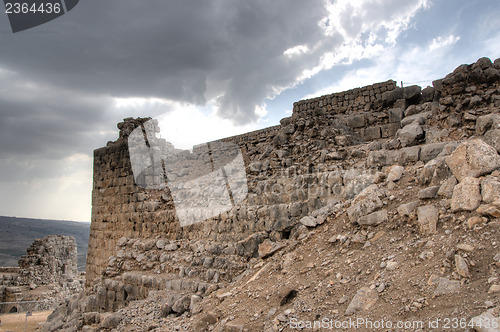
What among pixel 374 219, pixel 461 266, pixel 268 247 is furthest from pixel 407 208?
pixel 268 247

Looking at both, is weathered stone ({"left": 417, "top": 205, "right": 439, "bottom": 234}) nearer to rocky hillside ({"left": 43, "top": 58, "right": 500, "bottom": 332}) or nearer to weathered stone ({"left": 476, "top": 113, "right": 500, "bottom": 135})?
rocky hillside ({"left": 43, "top": 58, "right": 500, "bottom": 332})

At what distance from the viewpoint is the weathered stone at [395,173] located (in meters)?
3.99

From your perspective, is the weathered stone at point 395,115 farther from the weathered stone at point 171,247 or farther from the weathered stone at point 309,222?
the weathered stone at point 171,247

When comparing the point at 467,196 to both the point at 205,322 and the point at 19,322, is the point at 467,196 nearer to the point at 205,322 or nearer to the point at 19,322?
the point at 205,322

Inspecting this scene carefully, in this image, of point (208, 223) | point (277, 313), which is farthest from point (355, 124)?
point (277, 313)

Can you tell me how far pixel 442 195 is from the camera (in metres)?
3.22

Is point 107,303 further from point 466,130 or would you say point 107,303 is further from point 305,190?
point 466,130

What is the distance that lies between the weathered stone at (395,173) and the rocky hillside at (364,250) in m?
0.02

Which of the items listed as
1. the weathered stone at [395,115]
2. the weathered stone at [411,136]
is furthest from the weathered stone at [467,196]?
the weathered stone at [395,115]

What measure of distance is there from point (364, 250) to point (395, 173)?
3.93ft

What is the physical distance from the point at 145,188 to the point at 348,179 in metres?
5.79

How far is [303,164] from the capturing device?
642 cm

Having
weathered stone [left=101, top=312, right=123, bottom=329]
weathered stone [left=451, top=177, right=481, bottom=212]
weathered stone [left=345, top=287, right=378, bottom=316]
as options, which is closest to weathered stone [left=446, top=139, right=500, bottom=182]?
weathered stone [left=451, top=177, right=481, bottom=212]

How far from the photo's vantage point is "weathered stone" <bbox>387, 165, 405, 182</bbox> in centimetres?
399
